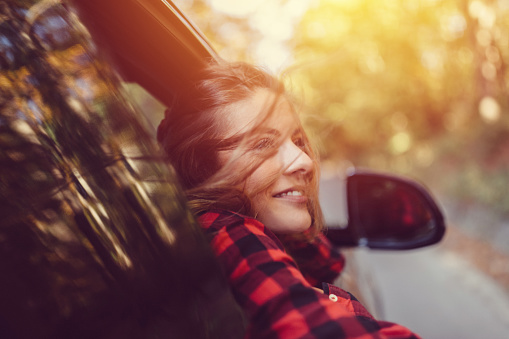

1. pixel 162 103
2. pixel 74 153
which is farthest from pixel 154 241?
pixel 162 103

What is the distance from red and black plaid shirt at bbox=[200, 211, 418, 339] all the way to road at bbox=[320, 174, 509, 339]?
102 inches

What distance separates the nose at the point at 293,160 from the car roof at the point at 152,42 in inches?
16.4

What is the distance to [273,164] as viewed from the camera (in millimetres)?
1333

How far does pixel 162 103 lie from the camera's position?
5.74ft

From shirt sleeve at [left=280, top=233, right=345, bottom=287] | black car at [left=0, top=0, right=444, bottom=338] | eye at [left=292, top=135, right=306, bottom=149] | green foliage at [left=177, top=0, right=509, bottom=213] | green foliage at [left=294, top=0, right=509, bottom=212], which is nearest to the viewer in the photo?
black car at [left=0, top=0, right=444, bottom=338]

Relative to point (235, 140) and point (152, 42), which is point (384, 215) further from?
point (152, 42)

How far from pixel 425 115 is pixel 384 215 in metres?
21.4

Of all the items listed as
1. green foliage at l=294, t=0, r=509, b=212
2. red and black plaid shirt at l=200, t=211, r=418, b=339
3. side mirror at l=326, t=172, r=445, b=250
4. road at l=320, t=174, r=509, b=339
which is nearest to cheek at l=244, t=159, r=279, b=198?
red and black plaid shirt at l=200, t=211, r=418, b=339

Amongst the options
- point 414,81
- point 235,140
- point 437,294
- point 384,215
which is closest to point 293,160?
point 235,140

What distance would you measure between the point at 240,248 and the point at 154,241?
252 millimetres

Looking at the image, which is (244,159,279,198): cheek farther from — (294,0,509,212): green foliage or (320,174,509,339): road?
(320,174,509,339): road

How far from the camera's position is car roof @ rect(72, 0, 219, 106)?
1.24m

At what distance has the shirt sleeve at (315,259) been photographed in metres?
1.72

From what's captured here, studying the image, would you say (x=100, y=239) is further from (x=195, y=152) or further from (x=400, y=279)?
(x=400, y=279)
